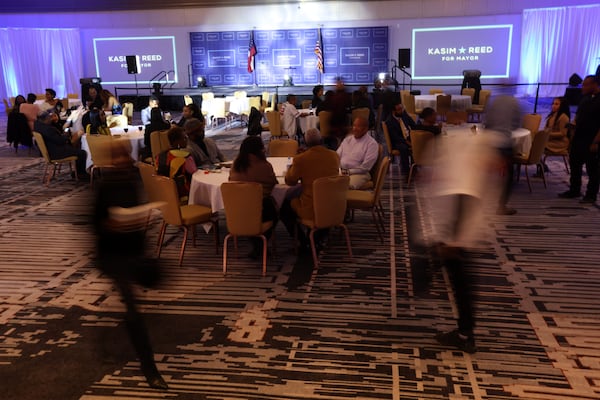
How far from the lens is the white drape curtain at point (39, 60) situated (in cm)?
2056

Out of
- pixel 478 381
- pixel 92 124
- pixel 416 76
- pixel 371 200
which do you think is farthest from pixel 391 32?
pixel 478 381

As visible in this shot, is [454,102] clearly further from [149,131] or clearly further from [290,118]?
[149,131]

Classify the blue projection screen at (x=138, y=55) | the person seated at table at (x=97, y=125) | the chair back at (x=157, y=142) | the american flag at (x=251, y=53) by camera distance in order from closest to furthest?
the chair back at (x=157, y=142)
the person seated at table at (x=97, y=125)
the american flag at (x=251, y=53)
the blue projection screen at (x=138, y=55)

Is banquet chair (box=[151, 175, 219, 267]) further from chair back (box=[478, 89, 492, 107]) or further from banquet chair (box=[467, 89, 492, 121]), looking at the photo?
chair back (box=[478, 89, 492, 107])

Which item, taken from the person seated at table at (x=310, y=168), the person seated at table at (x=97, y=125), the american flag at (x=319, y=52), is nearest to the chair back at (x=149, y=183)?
the person seated at table at (x=310, y=168)

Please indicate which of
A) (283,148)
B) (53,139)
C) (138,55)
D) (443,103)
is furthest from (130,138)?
(138,55)

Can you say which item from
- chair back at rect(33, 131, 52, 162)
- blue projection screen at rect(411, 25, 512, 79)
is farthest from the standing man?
blue projection screen at rect(411, 25, 512, 79)

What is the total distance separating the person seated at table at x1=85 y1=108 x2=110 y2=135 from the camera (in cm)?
860

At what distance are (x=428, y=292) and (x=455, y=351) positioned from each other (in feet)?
3.02

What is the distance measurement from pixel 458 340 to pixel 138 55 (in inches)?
796

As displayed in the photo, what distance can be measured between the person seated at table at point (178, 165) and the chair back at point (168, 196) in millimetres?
486

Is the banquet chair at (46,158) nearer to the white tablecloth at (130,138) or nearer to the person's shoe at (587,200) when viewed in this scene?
the white tablecloth at (130,138)

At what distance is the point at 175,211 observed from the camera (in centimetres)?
504

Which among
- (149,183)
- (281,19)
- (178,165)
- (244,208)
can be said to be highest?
(281,19)
